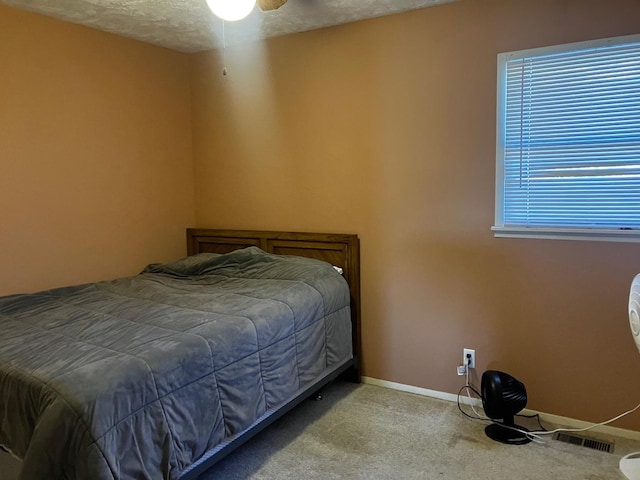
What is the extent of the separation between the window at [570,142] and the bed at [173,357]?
110 cm

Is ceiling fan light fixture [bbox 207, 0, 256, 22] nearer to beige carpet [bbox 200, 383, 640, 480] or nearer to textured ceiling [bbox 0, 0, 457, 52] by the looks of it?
textured ceiling [bbox 0, 0, 457, 52]

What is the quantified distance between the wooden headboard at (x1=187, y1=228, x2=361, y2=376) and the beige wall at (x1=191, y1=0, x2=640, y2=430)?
8 centimetres

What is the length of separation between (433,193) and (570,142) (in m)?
0.78

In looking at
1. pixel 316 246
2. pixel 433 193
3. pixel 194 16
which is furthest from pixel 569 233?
pixel 194 16

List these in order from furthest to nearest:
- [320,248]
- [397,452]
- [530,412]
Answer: [320,248], [530,412], [397,452]

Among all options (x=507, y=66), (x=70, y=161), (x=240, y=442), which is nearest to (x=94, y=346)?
(x=240, y=442)

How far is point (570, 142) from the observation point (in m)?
2.52

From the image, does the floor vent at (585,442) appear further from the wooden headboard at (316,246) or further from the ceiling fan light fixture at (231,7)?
the ceiling fan light fixture at (231,7)

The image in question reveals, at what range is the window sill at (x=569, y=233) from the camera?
2.39 m

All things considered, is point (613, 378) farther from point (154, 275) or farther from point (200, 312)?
point (154, 275)

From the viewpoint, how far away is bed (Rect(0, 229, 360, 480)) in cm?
158

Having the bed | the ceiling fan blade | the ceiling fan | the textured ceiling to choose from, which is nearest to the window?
→ the textured ceiling

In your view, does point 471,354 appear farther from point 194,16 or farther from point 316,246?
point 194,16

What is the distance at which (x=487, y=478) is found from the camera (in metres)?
2.18
